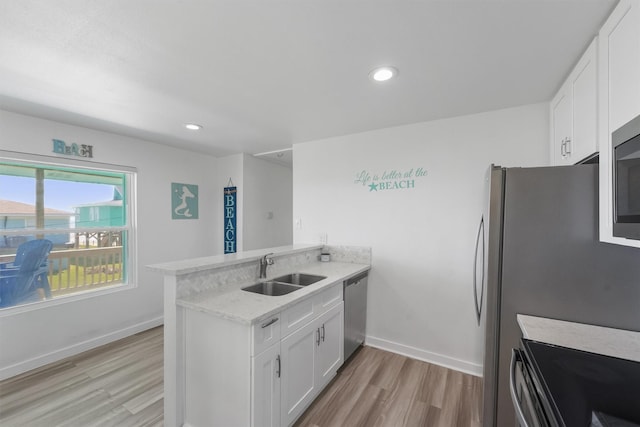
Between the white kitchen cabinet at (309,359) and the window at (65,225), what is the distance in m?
2.70

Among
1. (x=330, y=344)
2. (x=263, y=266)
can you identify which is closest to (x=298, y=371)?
(x=330, y=344)

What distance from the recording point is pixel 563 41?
1.42m

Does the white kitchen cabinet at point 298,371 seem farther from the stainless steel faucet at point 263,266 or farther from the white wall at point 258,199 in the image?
the white wall at point 258,199

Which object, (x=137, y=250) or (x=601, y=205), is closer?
(x=601, y=205)

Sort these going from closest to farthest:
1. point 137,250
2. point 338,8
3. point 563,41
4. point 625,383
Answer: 1. point 625,383
2. point 338,8
3. point 563,41
4. point 137,250

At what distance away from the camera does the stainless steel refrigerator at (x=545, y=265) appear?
133 centimetres

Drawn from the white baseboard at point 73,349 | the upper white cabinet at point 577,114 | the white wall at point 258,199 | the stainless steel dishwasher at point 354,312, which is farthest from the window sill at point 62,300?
the upper white cabinet at point 577,114

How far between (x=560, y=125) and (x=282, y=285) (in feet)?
8.07

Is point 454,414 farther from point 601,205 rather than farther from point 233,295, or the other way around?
point 233,295

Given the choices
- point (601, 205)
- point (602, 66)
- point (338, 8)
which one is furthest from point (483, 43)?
point (601, 205)

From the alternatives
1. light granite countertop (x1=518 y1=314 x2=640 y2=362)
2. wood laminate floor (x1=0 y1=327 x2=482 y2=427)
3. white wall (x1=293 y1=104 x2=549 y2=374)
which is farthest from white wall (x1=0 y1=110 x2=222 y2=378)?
light granite countertop (x1=518 y1=314 x2=640 y2=362)

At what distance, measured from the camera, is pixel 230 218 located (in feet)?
13.6

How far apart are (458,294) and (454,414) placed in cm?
96

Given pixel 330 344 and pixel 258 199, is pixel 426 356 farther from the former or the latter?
pixel 258 199
